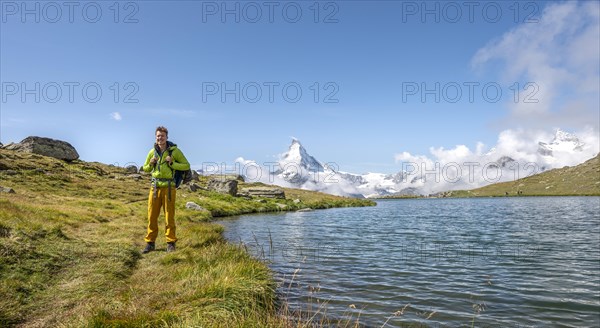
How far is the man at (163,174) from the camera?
1406cm

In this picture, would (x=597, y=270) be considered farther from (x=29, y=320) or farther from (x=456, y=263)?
(x=29, y=320)

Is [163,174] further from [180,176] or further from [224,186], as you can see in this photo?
[224,186]

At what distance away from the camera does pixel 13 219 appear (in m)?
13.9

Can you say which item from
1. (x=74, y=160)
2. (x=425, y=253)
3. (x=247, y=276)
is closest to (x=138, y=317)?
(x=247, y=276)

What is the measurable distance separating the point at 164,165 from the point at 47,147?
8223 centimetres

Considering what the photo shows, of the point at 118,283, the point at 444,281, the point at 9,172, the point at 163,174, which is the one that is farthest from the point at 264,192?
the point at 118,283

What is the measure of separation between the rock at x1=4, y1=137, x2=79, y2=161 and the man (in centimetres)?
7730

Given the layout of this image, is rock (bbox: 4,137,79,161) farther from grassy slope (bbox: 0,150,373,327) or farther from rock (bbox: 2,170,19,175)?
grassy slope (bbox: 0,150,373,327)

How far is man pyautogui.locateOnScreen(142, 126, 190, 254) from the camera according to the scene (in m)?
14.1

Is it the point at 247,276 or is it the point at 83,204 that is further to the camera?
the point at 83,204

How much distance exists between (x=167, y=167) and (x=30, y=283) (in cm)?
618

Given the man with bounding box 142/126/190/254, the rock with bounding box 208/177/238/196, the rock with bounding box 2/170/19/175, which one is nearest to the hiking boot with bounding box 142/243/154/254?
the man with bounding box 142/126/190/254

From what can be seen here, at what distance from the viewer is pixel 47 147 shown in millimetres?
79875

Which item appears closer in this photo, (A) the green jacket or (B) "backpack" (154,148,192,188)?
(A) the green jacket
